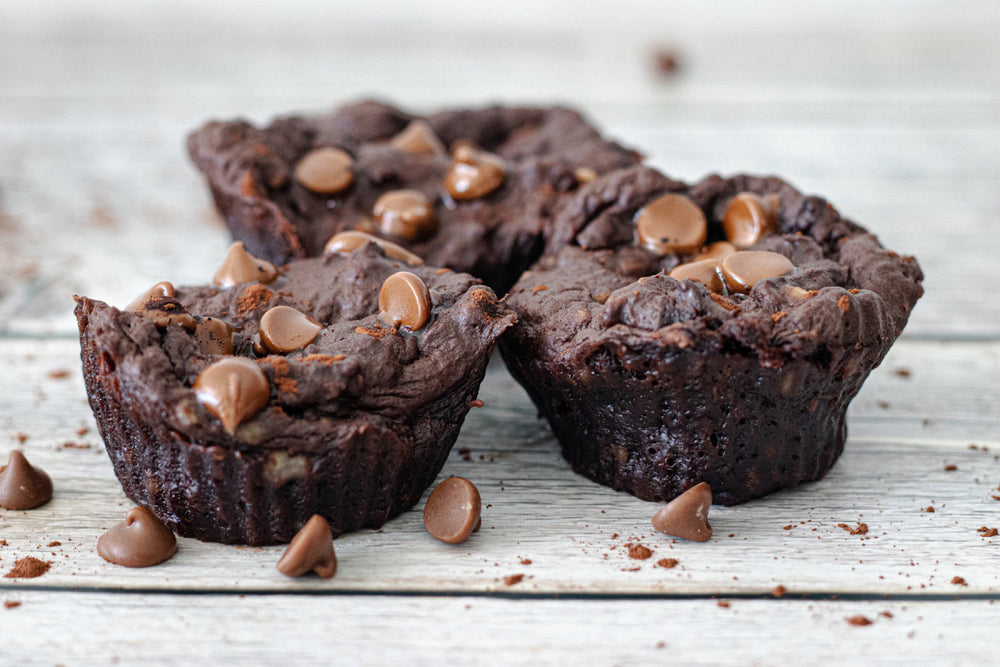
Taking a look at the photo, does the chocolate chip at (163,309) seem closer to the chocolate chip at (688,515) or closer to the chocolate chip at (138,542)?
the chocolate chip at (138,542)

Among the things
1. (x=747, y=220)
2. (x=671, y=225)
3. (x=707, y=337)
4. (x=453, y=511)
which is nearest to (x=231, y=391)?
(x=453, y=511)

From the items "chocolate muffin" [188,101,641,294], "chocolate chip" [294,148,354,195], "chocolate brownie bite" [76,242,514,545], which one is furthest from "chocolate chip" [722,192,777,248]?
"chocolate chip" [294,148,354,195]

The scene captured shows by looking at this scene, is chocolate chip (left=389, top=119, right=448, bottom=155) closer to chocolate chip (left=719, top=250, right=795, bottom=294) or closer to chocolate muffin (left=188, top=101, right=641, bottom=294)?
chocolate muffin (left=188, top=101, right=641, bottom=294)

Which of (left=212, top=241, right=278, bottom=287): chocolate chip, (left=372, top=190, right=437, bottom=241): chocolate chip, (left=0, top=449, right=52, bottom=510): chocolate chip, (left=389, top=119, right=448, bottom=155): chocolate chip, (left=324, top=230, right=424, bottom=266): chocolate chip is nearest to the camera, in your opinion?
(left=0, top=449, right=52, bottom=510): chocolate chip

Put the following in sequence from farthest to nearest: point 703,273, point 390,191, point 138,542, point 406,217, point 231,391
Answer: point 390,191 < point 406,217 < point 703,273 < point 138,542 < point 231,391

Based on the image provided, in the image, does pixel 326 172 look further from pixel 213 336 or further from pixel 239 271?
pixel 213 336

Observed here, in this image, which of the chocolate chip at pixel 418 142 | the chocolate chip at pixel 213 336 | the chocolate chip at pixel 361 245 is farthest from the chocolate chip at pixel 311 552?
the chocolate chip at pixel 418 142
